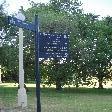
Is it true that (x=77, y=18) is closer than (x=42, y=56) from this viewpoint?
No

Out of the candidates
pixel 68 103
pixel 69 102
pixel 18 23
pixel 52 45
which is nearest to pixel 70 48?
pixel 69 102

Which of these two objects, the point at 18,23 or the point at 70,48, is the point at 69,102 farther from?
the point at 18,23

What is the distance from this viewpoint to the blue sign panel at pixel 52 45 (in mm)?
10984

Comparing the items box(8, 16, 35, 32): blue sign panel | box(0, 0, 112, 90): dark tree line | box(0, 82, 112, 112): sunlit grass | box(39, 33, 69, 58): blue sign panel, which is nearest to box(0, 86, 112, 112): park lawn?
box(0, 82, 112, 112): sunlit grass

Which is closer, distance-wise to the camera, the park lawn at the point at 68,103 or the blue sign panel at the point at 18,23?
the blue sign panel at the point at 18,23

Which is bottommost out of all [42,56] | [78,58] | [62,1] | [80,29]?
[42,56]

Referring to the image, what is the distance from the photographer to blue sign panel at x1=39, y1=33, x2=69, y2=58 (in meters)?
11.0

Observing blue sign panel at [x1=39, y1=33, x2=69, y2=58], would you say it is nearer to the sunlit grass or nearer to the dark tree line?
the sunlit grass

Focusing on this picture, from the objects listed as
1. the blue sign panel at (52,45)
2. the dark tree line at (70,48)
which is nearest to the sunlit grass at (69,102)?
the dark tree line at (70,48)

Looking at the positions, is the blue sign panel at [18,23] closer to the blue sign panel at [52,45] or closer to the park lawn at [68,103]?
the blue sign panel at [52,45]

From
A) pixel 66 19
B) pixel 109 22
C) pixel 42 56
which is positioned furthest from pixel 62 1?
pixel 42 56

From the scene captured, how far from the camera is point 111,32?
4056 cm

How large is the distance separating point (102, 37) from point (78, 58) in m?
3.20

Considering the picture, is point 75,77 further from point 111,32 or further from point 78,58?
point 111,32
